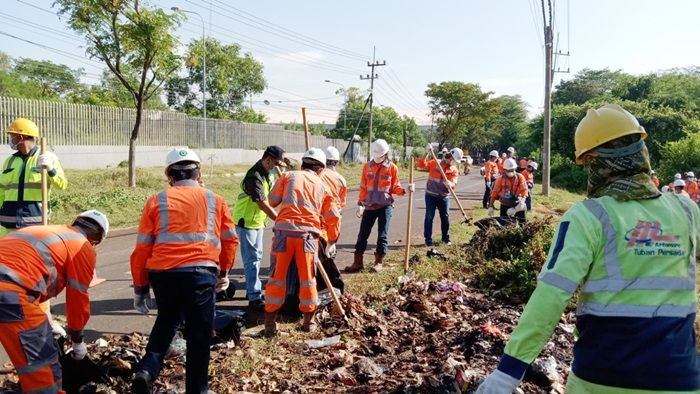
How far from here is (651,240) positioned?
83.4 inches

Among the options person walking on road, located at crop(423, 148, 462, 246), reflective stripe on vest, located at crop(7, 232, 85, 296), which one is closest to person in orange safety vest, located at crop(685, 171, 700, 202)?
person walking on road, located at crop(423, 148, 462, 246)

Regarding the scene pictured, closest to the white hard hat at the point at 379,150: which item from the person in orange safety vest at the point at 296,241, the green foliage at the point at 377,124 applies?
the person in orange safety vest at the point at 296,241

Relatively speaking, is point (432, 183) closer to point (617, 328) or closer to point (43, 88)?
point (617, 328)

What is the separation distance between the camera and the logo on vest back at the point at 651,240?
211cm

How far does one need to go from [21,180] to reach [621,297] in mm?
5465

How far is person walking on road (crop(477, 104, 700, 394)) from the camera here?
206 centimetres

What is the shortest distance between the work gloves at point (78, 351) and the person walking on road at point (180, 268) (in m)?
0.40

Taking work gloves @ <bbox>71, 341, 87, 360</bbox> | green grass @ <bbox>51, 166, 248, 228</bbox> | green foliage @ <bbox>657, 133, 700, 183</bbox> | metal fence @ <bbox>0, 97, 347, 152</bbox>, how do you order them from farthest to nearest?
1. green foliage @ <bbox>657, 133, 700, 183</bbox>
2. metal fence @ <bbox>0, 97, 347, 152</bbox>
3. green grass @ <bbox>51, 166, 248, 228</bbox>
4. work gloves @ <bbox>71, 341, 87, 360</bbox>

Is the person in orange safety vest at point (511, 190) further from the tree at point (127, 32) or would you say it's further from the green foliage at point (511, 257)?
the tree at point (127, 32)

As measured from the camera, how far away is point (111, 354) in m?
4.39

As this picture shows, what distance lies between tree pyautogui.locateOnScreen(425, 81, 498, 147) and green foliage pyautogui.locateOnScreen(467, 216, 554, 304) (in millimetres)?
43714

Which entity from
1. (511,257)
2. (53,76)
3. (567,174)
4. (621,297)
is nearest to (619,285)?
(621,297)

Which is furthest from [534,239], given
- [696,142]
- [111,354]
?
[696,142]

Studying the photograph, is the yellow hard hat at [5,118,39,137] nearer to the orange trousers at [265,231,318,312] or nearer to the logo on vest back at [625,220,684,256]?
the orange trousers at [265,231,318,312]
